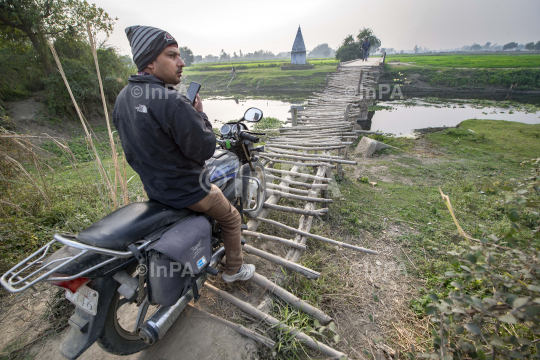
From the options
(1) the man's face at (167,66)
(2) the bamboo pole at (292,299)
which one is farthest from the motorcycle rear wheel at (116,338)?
(1) the man's face at (167,66)

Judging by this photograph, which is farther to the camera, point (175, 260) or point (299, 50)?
point (299, 50)

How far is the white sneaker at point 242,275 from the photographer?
7.31 feet

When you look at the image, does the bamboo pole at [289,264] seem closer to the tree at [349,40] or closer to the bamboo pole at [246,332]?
the bamboo pole at [246,332]

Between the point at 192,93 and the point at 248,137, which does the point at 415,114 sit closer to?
the point at 248,137

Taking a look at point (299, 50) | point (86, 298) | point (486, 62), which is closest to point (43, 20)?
point (86, 298)

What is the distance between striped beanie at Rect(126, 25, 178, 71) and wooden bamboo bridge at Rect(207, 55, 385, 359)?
6.11 feet

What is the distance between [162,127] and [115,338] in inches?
53.5

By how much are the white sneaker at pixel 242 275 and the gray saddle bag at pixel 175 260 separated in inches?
25.1

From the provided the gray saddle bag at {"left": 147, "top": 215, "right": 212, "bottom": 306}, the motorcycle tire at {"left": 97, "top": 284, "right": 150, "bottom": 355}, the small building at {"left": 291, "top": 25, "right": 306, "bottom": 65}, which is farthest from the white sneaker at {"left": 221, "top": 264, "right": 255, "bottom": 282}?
the small building at {"left": 291, "top": 25, "right": 306, "bottom": 65}

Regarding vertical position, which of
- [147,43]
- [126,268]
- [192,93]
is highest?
[147,43]

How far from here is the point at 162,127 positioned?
4.74ft

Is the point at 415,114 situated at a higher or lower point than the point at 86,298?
lower

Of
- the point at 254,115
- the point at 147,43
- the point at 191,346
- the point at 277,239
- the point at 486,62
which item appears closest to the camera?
the point at 147,43

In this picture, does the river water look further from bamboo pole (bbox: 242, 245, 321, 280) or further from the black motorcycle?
the black motorcycle
